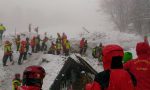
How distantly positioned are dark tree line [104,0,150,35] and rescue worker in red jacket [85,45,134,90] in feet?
160

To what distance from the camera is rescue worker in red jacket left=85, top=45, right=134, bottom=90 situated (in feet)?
17.5

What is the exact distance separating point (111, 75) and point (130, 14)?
55.8 metres

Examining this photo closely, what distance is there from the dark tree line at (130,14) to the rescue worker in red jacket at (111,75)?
48.9 metres

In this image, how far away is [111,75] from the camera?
5.42 metres

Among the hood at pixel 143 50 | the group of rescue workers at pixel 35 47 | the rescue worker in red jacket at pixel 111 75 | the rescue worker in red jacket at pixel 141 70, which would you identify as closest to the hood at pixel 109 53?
the rescue worker in red jacket at pixel 111 75

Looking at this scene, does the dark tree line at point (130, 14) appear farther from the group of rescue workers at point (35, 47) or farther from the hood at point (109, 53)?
the hood at point (109, 53)

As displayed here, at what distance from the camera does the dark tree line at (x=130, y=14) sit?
2140 inches

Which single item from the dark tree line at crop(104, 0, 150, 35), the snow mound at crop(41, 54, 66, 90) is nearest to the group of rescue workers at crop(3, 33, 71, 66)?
the snow mound at crop(41, 54, 66, 90)

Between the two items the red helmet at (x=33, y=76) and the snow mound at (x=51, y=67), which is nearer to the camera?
the red helmet at (x=33, y=76)

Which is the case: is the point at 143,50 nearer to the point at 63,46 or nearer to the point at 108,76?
the point at 108,76

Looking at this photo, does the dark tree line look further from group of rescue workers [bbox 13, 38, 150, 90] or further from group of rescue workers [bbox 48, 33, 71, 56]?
group of rescue workers [bbox 13, 38, 150, 90]

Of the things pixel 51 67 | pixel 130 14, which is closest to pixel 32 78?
pixel 51 67

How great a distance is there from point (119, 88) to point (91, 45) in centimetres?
3666

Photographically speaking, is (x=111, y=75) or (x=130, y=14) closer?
(x=111, y=75)
